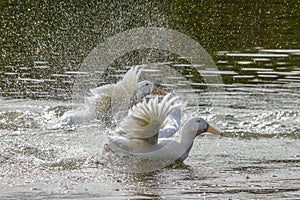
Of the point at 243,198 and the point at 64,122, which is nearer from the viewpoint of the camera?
the point at 243,198

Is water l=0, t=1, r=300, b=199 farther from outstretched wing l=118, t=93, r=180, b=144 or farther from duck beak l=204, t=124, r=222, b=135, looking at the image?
outstretched wing l=118, t=93, r=180, b=144

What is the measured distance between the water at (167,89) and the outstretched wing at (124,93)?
35 cm

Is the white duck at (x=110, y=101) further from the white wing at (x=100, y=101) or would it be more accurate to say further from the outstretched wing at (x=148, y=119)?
the outstretched wing at (x=148, y=119)

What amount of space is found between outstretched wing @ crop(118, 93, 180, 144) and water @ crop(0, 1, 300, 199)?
447 mm

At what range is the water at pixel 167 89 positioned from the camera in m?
8.31

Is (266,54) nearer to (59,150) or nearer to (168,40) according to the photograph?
(168,40)

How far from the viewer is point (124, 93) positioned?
1138 centimetres

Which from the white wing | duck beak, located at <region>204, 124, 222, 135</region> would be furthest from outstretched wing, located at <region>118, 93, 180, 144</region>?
the white wing

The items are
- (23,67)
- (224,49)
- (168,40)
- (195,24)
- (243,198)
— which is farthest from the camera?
(195,24)

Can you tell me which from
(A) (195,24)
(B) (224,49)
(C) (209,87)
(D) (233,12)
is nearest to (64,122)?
(C) (209,87)

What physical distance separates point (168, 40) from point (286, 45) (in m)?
2.27

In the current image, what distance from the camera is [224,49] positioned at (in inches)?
603

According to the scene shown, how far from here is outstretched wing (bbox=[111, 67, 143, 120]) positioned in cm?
1123

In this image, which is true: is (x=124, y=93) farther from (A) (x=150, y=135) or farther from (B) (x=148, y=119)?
(B) (x=148, y=119)
